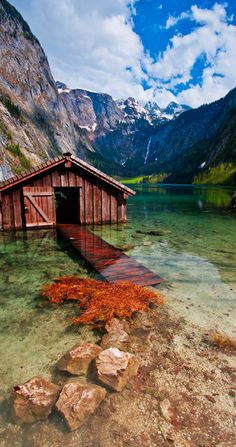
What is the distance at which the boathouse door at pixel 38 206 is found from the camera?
679 inches

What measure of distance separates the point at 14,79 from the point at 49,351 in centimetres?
16706

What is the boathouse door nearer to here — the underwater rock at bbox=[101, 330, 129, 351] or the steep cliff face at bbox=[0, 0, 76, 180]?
the underwater rock at bbox=[101, 330, 129, 351]

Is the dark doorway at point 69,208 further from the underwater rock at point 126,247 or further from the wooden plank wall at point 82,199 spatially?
the underwater rock at point 126,247

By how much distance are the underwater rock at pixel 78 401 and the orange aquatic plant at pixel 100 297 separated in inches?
83.0

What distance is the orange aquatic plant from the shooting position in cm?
630

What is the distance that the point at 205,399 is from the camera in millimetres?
4043

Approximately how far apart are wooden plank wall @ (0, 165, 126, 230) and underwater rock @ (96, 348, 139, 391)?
1463 centimetres

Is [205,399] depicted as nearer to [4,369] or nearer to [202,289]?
[4,369]

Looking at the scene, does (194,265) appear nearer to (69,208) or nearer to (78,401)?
(78,401)

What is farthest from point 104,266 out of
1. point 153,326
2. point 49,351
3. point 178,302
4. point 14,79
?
point 14,79

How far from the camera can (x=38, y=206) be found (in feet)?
58.0

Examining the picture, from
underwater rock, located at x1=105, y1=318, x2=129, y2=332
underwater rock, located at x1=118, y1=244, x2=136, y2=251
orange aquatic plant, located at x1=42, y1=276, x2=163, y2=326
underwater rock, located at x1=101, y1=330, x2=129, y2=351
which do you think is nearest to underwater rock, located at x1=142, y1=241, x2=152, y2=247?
underwater rock, located at x1=118, y1=244, x2=136, y2=251

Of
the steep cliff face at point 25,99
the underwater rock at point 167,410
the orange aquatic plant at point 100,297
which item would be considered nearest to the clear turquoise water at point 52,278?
the orange aquatic plant at point 100,297

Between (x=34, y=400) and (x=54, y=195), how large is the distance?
52.3 feet
